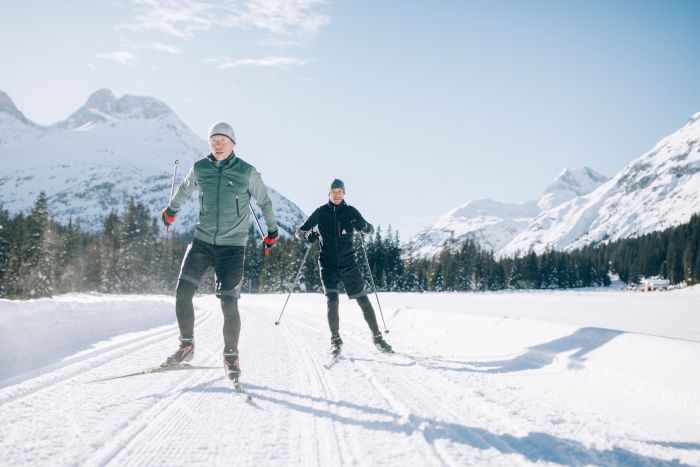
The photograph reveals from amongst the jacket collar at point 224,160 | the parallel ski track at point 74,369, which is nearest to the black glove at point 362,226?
the jacket collar at point 224,160

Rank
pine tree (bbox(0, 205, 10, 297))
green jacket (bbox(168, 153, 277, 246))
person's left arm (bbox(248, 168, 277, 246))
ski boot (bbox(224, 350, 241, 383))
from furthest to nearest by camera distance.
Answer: pine tree (bbox(0, 205, 10, 297)) → person's left arm (bbox(248, 168, 277, 246)) → green jacket (bbox(168, 153, 277, 246)) → ski boot (bbox(224, 350, 241, 383))

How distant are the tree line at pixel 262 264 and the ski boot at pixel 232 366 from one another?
2466 centimetres

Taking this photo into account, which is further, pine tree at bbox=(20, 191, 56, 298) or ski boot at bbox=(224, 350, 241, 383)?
pine tree at bbox=(20, 191, 56, 298)

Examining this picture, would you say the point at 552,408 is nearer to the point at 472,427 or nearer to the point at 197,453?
the point at 472,427

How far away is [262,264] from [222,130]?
81.7 meters

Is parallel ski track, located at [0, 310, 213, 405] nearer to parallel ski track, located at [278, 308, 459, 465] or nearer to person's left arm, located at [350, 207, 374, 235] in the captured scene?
parallel ski track, located at [278, 308, 459, 465]

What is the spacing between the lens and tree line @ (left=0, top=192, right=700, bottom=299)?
43.0m

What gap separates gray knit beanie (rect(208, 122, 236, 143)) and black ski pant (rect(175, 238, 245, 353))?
119 centimetres

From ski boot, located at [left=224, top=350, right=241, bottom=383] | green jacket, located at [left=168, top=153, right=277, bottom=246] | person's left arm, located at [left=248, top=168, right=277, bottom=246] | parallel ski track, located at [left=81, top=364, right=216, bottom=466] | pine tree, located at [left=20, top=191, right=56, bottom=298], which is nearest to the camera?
parallel ski track, located at [left=81, top=364, right=216, bottom=466]

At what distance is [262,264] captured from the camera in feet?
277

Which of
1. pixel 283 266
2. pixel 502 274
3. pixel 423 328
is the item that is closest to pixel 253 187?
pixel 423 328

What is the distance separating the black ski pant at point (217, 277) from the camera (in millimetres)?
4520

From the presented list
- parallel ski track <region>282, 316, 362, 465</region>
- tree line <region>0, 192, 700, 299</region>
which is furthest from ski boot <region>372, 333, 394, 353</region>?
tree line <region>0, 192, 700, 299</region>

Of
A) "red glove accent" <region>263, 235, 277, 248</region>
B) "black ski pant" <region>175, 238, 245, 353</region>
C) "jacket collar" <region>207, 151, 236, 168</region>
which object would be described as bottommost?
"black ski pant" <region>175, 238, 245, 353</region>
